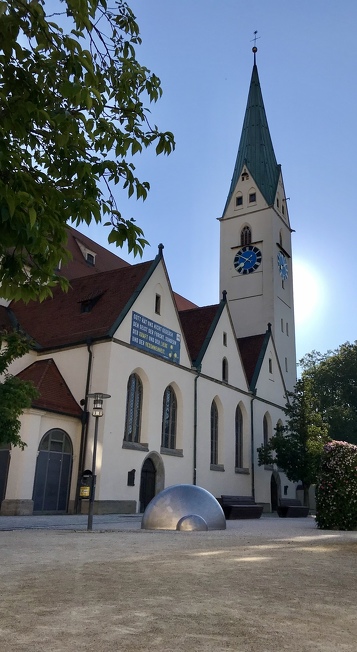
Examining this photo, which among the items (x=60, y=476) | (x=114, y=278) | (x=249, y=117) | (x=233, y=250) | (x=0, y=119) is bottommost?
(x=60, y=476)

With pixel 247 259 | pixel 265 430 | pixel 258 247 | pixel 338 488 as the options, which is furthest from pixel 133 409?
pixel 258 247

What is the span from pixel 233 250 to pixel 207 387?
21.6 m

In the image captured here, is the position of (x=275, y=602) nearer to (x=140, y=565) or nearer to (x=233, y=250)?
(x=140, y=565)

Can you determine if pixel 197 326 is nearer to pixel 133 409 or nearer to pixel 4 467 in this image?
pixel 133 409

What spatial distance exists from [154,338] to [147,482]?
677 centimetres

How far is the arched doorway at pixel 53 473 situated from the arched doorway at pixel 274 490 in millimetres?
18250

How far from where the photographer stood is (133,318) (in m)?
26.6

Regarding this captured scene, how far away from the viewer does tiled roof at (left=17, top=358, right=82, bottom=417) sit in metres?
23.4

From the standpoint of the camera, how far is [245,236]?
167 feet

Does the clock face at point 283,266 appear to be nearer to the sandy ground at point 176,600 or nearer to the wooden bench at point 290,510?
the wooden bench at point 290,510

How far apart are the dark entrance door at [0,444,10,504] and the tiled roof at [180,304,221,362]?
1245 cm

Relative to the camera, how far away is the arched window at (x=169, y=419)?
28062mm

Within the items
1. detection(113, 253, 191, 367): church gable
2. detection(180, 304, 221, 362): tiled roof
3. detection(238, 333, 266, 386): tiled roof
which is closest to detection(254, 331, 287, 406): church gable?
detection(238, 333, 266, 386): tiled roof

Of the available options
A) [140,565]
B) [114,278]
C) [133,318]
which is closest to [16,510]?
[133,318]
